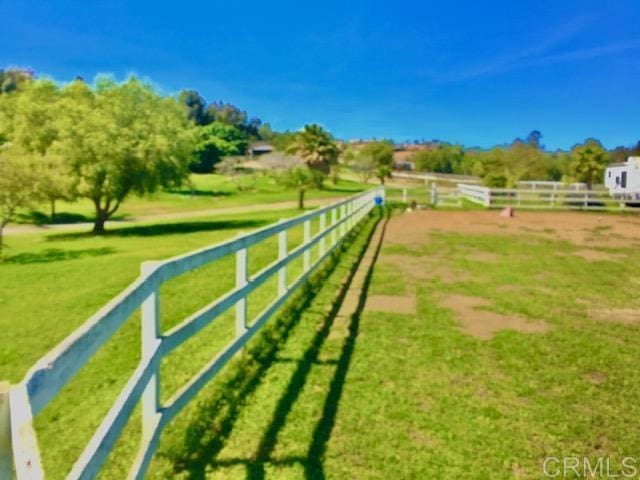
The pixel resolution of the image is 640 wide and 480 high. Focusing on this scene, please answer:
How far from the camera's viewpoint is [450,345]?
18.0ft

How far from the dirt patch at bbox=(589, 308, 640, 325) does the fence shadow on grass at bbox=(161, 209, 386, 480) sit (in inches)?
Result: 126

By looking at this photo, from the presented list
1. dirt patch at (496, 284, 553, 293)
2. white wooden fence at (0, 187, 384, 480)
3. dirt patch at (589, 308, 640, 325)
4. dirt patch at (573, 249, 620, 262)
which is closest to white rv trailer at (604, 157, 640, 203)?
dirt patch at (573, 249, 620, 262)

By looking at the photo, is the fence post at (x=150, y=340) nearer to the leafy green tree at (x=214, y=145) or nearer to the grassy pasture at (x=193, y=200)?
the grassy pasture at (x=193, y=200)

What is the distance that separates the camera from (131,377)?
2799 mm

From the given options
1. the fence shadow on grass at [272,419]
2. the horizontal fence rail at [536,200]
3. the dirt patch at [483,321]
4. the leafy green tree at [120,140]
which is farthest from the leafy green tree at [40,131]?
the fence shadow on grass at [272,419]

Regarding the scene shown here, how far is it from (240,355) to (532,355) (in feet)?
9.44

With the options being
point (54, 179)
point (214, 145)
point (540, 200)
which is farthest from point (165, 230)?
point (214, 145)

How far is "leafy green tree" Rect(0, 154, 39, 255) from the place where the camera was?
20.8 meters

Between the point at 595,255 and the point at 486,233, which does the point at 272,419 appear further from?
the point at 486,233

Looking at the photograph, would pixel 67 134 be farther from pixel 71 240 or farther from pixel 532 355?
pixel 532 355

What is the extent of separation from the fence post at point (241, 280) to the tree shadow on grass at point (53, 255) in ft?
51.6

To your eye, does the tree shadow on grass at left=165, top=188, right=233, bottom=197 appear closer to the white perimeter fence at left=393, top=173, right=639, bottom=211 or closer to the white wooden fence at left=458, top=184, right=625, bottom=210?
the white perimeter fence at left=393, top=173, right=639, bottom=211

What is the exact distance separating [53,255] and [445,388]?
19.1 m

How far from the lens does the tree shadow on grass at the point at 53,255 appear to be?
1877 centimetres
